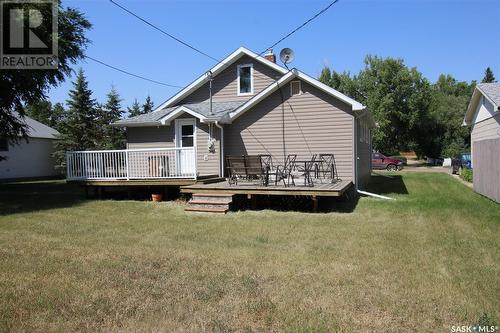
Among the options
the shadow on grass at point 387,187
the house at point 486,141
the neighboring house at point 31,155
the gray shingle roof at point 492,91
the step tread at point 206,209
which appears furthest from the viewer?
the neighboring house at point 31,155

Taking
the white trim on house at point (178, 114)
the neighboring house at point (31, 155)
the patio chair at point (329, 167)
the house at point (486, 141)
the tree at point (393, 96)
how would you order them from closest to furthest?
the house at point (486, 141) → the patio chair at point (329, 167) → the white trim on house at point (178, 114) → the neighboring house at point (31, 155) → the tree at point (393, 96)

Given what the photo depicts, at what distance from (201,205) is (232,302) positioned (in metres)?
6.91

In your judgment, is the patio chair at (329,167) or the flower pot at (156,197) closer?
the patio chair at (329,167)

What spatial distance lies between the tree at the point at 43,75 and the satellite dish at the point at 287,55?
8.67m

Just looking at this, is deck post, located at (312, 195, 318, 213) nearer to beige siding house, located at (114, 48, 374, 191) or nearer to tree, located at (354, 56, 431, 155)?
beige siding house, located at (114, 48, 374, 191)

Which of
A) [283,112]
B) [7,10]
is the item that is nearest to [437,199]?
[283,112]

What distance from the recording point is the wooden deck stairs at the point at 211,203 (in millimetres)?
11102

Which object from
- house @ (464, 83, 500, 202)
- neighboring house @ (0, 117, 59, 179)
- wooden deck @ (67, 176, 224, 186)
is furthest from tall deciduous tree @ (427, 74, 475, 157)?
neighboring house @ (0, 117, 59, 179)

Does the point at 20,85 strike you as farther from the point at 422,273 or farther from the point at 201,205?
the point at 422,273

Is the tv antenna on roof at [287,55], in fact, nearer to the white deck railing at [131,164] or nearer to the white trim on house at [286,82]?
the white trim on house at [286,82]

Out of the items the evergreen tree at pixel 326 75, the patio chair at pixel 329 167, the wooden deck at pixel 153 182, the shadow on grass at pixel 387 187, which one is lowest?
the shadow on grass at pixel 387 187

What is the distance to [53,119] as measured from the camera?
182 ft

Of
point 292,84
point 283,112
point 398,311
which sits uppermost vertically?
point 292,84

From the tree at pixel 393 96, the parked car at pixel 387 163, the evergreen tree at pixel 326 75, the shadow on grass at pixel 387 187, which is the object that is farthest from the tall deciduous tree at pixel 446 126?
the shadow on grass at pixel 387 187
